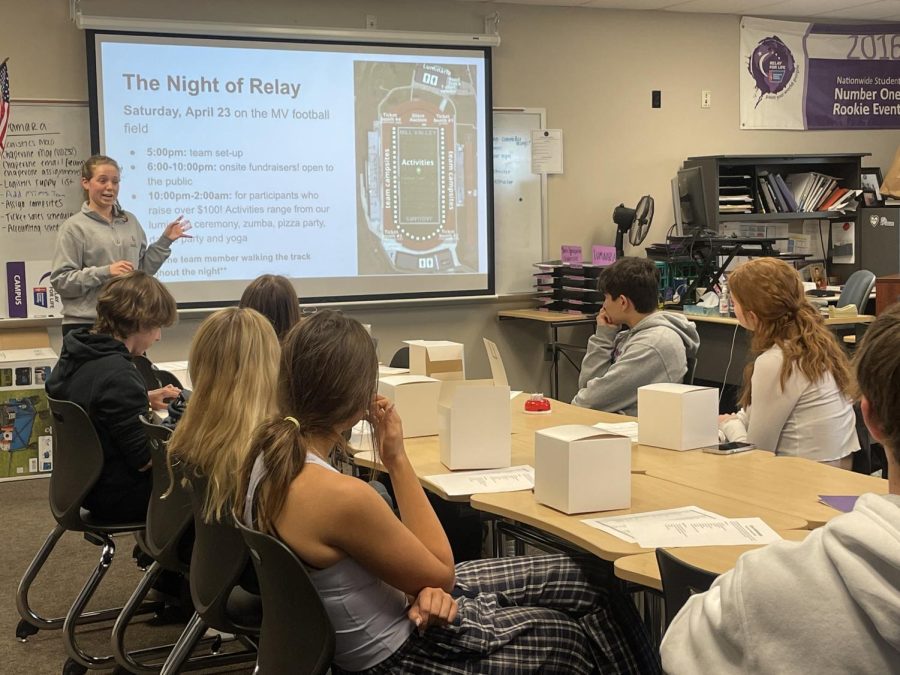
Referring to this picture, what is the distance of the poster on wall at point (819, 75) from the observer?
7.05 m

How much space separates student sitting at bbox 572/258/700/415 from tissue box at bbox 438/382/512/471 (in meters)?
0.93

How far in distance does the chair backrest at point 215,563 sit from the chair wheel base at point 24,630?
1337 mm

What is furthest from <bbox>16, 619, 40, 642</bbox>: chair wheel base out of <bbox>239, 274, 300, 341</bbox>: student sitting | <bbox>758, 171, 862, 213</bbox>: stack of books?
<bbox>758, 171, 862, 213</bbox>: stack of books

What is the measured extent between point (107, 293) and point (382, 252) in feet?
10.5

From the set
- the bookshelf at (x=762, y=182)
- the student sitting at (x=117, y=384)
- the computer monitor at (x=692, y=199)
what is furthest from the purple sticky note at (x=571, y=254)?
the student sitting at (x=117, y=384)

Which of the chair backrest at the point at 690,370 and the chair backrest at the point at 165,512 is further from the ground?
the chair backrest at the point at 690,370

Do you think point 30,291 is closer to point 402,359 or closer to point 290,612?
point 402,359

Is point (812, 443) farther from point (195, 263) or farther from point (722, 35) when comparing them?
point (722, 35)

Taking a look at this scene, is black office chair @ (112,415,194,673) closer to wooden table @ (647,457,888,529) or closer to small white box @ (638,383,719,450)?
wooden table @ (647,457,888,529)

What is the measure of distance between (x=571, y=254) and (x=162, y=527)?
170 inches

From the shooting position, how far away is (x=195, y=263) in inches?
223

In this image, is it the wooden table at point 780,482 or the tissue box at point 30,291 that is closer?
the wooden table at point 780,482

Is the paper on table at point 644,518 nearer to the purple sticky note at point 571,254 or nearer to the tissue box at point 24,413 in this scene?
the tissue box at point 24,413

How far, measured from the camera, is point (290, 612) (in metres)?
1.71
